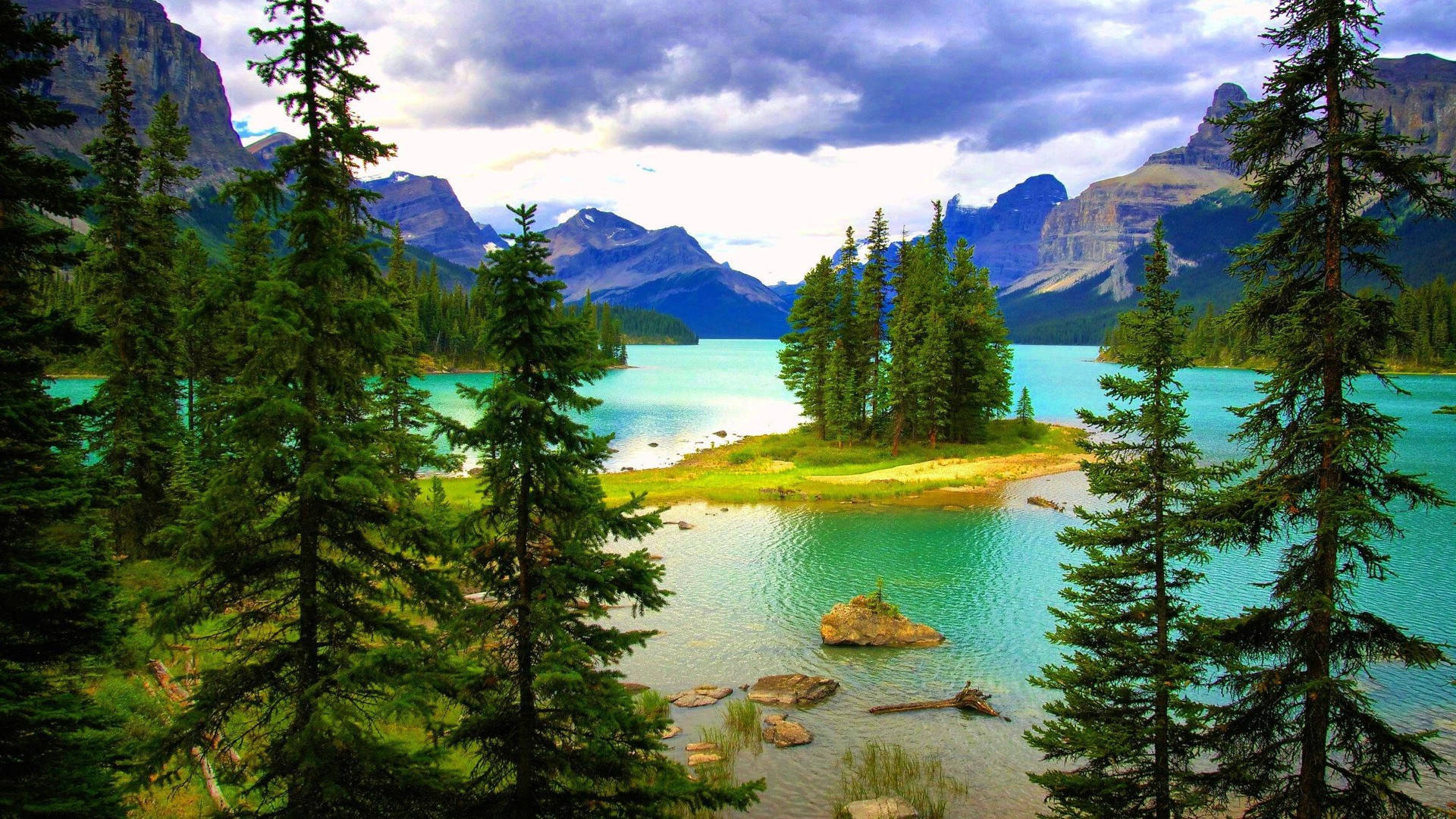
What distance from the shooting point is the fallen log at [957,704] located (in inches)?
880

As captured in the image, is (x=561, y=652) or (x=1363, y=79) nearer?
(x=561, y=652)

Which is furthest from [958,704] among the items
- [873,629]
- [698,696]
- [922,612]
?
[698,696]

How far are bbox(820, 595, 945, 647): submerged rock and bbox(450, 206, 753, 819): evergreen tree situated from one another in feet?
56.3

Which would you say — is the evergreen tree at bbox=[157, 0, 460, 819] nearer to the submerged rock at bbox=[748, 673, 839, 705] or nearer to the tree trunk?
the submerged rock at bbox=[748, 673, 839, 705]

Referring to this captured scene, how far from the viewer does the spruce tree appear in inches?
544

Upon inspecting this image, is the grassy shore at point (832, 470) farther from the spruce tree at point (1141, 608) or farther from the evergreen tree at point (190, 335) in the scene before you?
the spruce tree at point (1141, 608)

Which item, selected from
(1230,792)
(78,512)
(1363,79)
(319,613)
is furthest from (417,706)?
(1230,792)

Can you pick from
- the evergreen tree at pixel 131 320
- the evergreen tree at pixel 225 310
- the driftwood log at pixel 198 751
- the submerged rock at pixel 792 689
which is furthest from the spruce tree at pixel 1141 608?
the evergreen tree at pixel 131 320

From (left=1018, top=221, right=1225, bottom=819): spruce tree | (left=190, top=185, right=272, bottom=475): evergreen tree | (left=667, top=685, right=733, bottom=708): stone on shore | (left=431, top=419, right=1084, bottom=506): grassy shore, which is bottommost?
(left=667, top=685, right=733, bottom=708): stone on shore

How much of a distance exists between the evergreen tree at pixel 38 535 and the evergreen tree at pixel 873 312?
195 ft

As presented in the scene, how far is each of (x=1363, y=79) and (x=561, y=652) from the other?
1694cm

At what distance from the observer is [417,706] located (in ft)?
33.3

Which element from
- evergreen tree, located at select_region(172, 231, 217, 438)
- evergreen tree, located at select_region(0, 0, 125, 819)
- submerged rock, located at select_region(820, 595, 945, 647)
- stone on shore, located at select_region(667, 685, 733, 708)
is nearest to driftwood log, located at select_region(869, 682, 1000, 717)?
submerged rock, located at select_region(820, 595, 945, 647)

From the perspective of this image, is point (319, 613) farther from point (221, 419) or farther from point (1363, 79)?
point (1363, 79)
